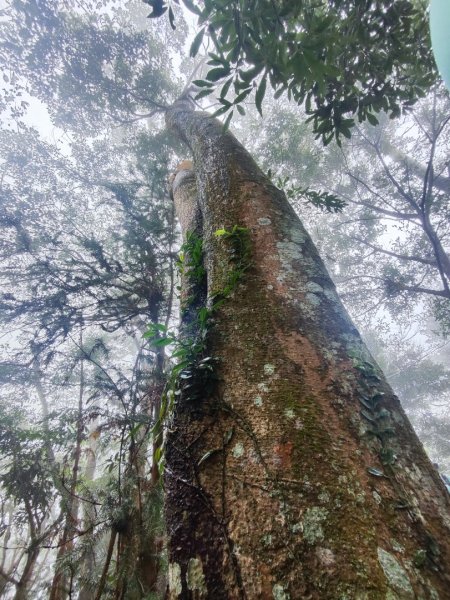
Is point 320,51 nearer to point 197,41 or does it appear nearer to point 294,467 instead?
point 197,41

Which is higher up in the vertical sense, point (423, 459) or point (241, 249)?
point (241, 249)

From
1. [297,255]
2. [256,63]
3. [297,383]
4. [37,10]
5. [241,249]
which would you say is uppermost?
[37,10]

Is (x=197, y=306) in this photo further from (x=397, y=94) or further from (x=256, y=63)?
(x=397, y=94)

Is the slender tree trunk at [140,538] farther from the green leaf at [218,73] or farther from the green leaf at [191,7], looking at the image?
the green leaf at [191,7]

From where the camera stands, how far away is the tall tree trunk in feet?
2.76

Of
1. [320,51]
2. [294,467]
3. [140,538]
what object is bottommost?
[140,538]

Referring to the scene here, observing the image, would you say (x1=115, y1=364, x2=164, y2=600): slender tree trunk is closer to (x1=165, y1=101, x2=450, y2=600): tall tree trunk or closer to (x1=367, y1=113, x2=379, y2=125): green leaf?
(x1=165, y1=101, x2=450, y2=600): tall tree trunk

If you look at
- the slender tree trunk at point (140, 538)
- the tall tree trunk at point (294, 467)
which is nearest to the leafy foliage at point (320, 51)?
the tall tree trunk at point (294, 467)

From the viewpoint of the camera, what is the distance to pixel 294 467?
1031 millimetres

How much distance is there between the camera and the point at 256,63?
216 cm

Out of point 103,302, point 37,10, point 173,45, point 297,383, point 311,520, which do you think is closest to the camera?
point 311,520

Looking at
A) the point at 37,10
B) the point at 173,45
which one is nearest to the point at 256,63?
the point at 37,10

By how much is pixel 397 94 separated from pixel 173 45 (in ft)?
38.0

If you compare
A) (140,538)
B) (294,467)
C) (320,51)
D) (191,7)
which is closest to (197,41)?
(191,7)
